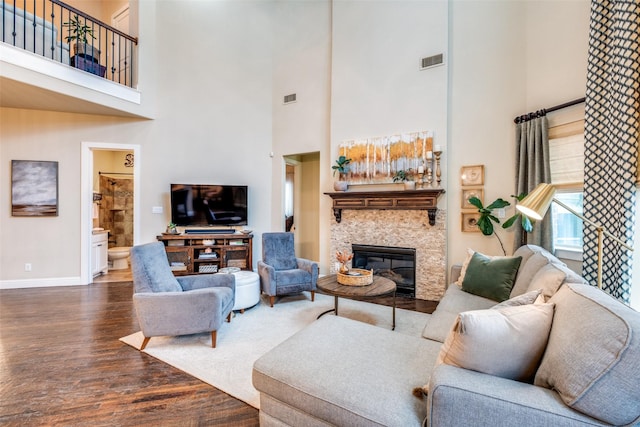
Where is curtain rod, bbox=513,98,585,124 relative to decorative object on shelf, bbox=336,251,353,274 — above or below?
above

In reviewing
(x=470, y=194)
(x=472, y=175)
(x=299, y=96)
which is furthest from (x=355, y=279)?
(x=299, y=96)

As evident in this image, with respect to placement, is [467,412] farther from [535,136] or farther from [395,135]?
[395,135]

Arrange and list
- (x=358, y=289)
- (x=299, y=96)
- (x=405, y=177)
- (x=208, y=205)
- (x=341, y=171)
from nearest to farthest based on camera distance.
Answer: (x=358, y=289) < (x=405, y=177) < (x=341, y=171) < (x=208, y=205) < (x=299, y=96)

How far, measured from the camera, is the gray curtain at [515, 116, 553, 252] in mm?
3346

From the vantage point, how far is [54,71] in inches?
154

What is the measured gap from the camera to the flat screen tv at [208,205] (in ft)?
17.0

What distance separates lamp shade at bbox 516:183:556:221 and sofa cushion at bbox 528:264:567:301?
1.59 ft

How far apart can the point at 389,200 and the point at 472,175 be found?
1.20m

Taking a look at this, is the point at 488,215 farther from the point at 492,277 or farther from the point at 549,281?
the point at 549,281

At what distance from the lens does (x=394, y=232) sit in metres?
4.45

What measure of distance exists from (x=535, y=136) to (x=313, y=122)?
343 centimetres

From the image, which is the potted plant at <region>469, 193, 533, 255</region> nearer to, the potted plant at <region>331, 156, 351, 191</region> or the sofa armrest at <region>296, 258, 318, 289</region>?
the potted plant at <region>331, 156, 351, 191</region>

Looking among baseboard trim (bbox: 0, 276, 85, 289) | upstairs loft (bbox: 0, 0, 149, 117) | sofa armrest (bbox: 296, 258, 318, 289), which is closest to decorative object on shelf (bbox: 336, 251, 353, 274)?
sofa armrest (bbox: 296, 258, 318, 289)

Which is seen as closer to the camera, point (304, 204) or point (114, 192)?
point (304, 204)
